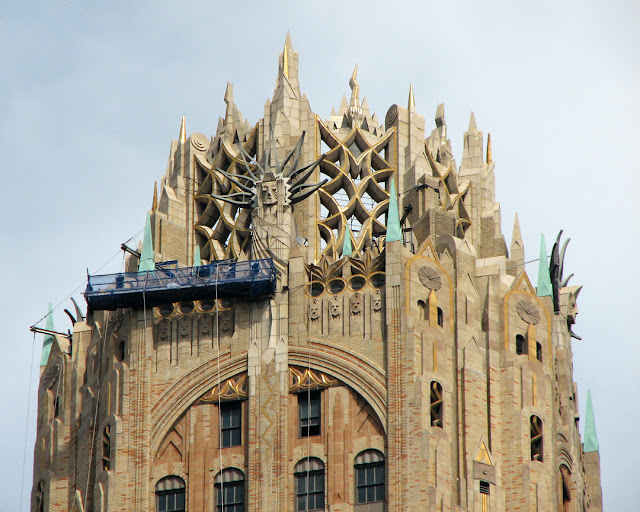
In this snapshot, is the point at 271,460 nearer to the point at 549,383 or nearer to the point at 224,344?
the point at 224,344

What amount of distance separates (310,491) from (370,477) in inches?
98.1

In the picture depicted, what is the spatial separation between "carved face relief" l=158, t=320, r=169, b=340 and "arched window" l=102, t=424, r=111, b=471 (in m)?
4.34

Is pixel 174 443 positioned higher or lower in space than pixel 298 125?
lower

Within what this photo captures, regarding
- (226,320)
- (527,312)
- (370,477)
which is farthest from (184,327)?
(527,312)

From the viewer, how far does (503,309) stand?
302 feet

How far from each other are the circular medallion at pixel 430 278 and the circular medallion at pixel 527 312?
3701mm

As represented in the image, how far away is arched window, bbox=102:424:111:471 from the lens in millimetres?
91256

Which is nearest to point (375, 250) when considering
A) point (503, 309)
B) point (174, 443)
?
point (503, 309)

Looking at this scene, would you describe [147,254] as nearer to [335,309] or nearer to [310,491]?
[335,309]

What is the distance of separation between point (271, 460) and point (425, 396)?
263 inches

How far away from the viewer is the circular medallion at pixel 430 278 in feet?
298

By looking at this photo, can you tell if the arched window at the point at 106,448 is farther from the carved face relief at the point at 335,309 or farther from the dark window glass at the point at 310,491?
the carved face relief at the point at 335,309

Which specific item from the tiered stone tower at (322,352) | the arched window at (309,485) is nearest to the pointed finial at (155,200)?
the tiered stone tower at (322,352)

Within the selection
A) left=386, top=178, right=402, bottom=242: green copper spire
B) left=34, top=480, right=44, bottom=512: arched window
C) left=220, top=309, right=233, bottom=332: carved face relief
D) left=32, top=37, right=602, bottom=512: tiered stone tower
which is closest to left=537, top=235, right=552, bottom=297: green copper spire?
left=32, top=37, right=602, bottom=512: tiered stone tower
